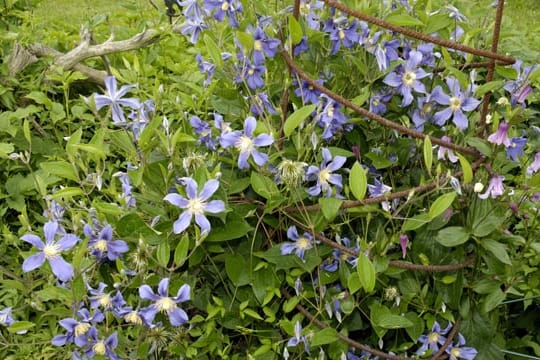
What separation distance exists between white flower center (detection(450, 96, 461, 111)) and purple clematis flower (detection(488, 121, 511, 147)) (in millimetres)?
126

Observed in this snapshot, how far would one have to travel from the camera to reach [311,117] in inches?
57.5

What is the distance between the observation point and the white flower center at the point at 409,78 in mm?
1410

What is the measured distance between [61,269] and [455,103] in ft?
2.75

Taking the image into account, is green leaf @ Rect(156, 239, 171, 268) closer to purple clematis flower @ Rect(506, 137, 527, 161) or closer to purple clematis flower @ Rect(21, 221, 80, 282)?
purple clematis flower @ Rect(21, 221, 80, 282)

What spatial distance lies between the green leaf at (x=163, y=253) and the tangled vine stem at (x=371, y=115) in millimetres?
424

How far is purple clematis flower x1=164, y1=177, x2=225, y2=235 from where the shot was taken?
3.87 feet

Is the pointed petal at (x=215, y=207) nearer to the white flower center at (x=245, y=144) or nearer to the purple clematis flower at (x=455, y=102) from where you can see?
the white flower center at (x=245, y=144)

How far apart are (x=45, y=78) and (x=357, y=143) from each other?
5.93 ft

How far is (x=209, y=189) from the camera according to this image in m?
1.19

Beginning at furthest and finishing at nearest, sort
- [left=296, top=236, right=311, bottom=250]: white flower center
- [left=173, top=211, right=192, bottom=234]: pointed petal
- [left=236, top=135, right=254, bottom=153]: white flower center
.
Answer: [left=296, top=236, right=311, bottom=250]: white flower center < [left=236, top=135, right=254, bottom=153]: white flower center < [left=173, top=211, right=192, bottom=234]: pointed petal

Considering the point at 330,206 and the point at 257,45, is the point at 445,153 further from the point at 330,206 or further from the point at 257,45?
the point at 257,45

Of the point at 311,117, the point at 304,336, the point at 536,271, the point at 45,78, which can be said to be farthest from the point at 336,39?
the point at 45,78

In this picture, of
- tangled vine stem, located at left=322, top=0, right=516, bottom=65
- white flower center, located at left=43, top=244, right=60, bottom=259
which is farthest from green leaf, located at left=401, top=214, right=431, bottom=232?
white flower center, located at left=43, top=244, right=60, bottom=259

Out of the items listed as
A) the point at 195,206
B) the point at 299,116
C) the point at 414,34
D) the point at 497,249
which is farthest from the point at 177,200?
the point at 497,249
